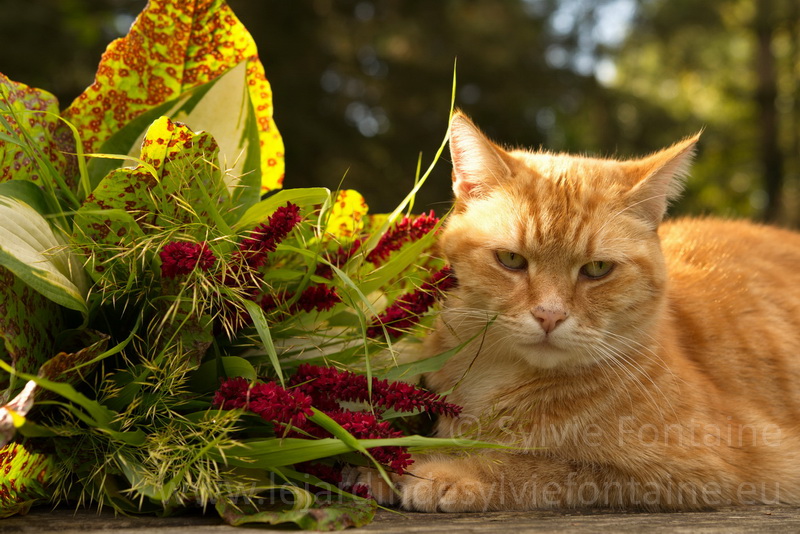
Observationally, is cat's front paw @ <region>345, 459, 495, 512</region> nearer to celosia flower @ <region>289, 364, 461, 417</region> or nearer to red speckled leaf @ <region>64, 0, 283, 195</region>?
celosia flower @ <region>289, 364, 461, 417</region>

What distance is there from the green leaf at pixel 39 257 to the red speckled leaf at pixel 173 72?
0.31 m

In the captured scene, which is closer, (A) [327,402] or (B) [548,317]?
(A) [327,402]

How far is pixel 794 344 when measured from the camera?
179cm

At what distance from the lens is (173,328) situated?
113 centimetres

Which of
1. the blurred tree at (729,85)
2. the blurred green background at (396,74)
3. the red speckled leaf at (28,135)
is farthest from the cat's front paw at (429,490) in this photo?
the blurred tree at (729,85)

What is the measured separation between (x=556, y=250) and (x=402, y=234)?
0.30 meters

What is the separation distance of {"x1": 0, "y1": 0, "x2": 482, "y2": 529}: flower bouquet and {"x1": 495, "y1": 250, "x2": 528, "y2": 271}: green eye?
0.53 feet

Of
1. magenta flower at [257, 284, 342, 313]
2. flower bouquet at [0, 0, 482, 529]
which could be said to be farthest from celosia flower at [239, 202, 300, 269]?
magenta flower at [257, 284, 342, 313]

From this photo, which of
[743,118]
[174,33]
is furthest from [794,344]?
[743,118]

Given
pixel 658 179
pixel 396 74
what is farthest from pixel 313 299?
pixel 396 74

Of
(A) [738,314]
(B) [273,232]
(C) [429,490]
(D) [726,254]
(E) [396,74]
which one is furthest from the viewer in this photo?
(E) [396,74]

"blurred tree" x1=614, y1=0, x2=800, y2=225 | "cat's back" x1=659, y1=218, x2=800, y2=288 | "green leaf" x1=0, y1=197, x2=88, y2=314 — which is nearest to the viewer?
"green leaf" x1=0, y1=197, x2=88, y2=314

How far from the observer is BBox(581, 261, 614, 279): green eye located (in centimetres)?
145

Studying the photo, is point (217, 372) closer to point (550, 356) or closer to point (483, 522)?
point (483, 522)
